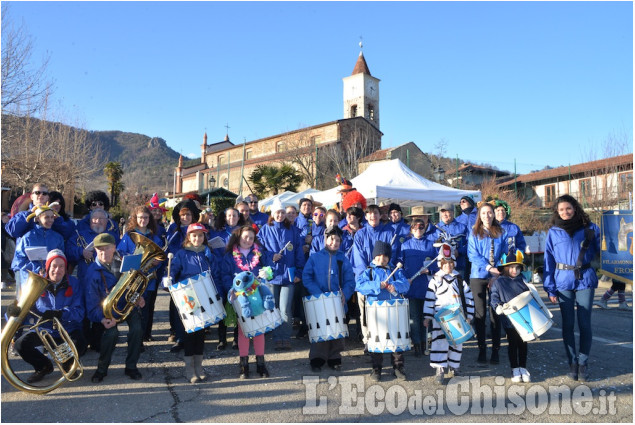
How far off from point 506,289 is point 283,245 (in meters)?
2.94

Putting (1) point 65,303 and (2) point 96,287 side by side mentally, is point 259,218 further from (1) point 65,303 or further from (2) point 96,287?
(1) point 65,303

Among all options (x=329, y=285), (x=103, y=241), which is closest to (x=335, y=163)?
(x=329, y=285)

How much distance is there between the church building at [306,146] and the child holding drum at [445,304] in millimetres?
27805

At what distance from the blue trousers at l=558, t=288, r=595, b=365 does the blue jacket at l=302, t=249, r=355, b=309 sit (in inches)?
94.8

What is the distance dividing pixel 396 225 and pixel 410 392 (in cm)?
240

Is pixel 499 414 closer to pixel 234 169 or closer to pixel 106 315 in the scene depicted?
pixel 106 315

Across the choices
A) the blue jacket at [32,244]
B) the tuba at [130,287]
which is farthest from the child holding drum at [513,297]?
the blue jacket at [32,244]

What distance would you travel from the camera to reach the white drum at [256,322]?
4.77 metres

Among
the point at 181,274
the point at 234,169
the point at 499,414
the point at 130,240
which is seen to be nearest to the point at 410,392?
the point at 499,414

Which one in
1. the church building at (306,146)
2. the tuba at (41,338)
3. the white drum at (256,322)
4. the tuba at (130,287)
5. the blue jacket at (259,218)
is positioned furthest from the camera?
the church building at (306,146)

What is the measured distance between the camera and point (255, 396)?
4.35 m

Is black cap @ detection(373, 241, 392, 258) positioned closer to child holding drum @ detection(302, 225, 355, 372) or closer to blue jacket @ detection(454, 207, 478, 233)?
child holding drum @ detection(302, 225, 355, 372)

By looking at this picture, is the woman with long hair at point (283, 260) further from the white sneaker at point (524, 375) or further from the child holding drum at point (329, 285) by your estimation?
the white sneaker at point (524, 375)

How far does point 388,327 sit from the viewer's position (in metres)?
4.68
